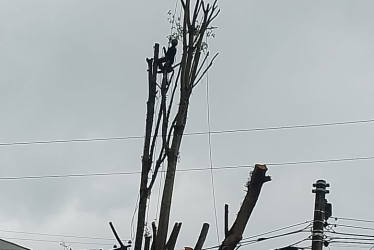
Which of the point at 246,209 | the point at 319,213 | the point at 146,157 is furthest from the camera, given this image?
the point at 319,213

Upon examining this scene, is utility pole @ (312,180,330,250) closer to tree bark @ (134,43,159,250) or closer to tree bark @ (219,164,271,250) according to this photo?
tree bark @ (134,43,159,250)

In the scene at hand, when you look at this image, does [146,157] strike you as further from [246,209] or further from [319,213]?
[319,213]

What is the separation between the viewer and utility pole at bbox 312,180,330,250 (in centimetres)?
1121

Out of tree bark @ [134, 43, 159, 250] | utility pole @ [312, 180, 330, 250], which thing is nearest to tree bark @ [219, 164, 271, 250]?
tree bark @ [134, 43, 159, 250]

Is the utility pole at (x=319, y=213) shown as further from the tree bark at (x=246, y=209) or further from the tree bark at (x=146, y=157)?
the tree bark at (x=246, y=209)

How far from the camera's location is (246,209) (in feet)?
22.7

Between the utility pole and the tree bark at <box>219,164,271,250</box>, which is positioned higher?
the utility pole

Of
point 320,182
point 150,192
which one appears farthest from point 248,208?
point 320,182

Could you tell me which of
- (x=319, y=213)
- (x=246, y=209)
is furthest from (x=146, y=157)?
(x=319, y=213)

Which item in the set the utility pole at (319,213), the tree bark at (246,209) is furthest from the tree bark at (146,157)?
the utility pole at (319,213)

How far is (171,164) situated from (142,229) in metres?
0.90

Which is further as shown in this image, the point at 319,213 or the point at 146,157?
the point at 319,213

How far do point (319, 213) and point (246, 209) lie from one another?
4.56 m

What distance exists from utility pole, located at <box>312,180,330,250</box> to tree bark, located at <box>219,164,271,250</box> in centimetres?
433
